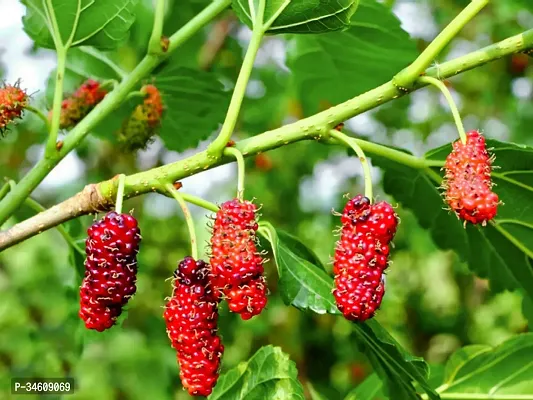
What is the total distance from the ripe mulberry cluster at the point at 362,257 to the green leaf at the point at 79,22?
1.75 ft

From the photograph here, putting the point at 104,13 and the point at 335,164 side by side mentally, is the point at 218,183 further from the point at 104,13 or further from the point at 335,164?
the point at 104,13

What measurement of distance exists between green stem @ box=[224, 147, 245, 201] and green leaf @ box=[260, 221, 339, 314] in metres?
0.16

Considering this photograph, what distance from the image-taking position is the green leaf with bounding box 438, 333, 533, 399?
51.2 inches

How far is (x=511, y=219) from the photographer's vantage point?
1223mm

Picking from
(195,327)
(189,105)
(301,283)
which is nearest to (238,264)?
(195,327)

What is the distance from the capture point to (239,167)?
33.4 inches

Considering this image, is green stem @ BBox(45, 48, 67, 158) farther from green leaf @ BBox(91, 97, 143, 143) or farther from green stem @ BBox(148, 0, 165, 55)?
green leaf @ BBox(91, 97, 143, 143)

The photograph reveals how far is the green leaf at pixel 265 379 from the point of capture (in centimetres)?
106

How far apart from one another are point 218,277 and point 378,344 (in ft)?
1.10

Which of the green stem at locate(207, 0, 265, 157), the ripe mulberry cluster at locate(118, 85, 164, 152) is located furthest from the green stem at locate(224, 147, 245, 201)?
the ripe mulberry cluster at locate(118, 85, 164, 152)

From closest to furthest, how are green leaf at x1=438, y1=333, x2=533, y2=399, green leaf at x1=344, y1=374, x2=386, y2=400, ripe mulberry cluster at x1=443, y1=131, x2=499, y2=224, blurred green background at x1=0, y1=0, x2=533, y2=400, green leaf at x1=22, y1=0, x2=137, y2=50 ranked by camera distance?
ripe mulberry cluster at x1=443, y1=131, x2=499, y2=224
green leaf at x1=22, y1=0, x2=137, y2=50
green leaf at x1=438, y1=333, x2=533, y2=399
green leaf at x1=344, y1=374, x2=386, y2=400
blurred green background at x1=0, y1=0, x2=533, y2=400

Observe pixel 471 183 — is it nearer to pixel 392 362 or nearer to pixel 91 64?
pixel 392 362

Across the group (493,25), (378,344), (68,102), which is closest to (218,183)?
(493,25)

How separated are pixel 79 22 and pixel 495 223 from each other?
74 cm
